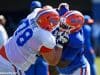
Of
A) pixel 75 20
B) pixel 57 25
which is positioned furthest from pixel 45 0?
pixel 57 25

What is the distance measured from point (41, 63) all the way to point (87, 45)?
2.11 meters

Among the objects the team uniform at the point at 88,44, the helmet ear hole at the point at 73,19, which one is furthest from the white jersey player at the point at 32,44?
the team uniform at the point at 88,44

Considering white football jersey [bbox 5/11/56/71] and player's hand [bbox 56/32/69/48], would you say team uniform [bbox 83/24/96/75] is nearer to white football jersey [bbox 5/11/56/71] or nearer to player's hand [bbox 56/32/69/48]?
player's hand [bbox 56/32/69/48]

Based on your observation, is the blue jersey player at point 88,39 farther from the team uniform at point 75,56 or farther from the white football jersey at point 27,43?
the white football jersey at point 27,43

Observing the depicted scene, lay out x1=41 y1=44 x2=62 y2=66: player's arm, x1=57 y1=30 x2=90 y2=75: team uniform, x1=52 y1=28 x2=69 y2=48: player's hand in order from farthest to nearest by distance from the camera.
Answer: x1=57 y1=30 x2=90 y2=75: team uniform → x1=52 y1=28 x2=69 y2=48: player's hand → x1=41 y1=44 x2=62 y2=66: player's arm

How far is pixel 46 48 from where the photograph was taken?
16.6 feet

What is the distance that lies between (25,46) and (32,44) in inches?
2.8

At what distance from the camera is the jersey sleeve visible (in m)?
5.00

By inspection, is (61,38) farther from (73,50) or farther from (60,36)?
(73,50)

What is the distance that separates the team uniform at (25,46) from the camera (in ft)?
16.5

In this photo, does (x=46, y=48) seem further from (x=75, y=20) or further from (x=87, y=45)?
(x=87, y=45)

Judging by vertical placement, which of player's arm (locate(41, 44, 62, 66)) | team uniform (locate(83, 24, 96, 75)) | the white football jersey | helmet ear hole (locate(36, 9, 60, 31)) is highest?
helmet ear hole (locate(36, 9, 60, 31))

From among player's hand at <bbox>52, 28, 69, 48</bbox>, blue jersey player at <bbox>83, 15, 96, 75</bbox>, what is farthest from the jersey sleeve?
blue jersey player at <bbox>83, 15, 96, 75</bbox>

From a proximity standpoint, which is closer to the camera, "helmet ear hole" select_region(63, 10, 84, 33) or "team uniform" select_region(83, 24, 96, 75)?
"helmet ear hole" select_region(63, 10, 84, 33)
